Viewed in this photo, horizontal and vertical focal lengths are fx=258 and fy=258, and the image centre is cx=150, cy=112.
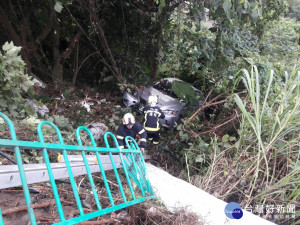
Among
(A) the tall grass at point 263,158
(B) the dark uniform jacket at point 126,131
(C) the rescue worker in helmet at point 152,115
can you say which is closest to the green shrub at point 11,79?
(B) the dark uniform jacket at point 126,131

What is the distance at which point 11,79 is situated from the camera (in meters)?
3.08

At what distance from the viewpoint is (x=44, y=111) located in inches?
170

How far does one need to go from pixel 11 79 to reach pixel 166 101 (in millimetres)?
3537

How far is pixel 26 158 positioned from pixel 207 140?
3020mm

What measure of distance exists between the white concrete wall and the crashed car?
241 cm

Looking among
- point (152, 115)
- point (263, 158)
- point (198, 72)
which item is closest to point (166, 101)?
point (198, 72)

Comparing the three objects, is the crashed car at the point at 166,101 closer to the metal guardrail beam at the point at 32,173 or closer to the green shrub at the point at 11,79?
the green shrub at the point at 11,79

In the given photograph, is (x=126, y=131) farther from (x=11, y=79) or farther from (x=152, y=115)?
(x=11, y=79)

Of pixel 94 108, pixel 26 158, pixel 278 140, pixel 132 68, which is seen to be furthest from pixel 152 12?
pixel 26 158

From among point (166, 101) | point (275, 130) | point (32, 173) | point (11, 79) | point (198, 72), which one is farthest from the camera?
point (166, 101)

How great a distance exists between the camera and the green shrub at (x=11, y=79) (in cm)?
297

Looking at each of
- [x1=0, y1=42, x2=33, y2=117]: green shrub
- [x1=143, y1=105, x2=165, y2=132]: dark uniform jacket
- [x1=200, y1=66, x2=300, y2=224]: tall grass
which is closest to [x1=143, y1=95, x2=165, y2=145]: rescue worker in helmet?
[x1=143, y1=105, x2=165, y2=132]: dark uniform jacket

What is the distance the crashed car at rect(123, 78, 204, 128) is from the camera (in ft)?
18.1

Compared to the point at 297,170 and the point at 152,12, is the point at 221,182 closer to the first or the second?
the point at 297,170
